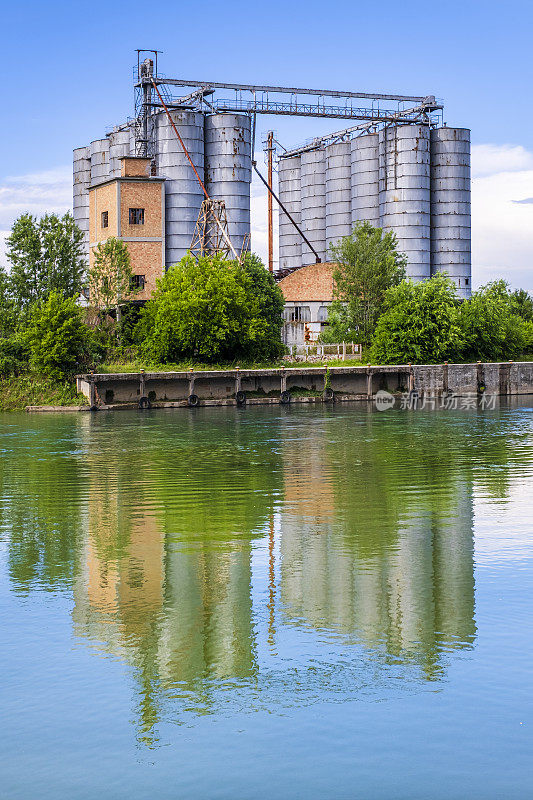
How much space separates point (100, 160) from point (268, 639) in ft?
255

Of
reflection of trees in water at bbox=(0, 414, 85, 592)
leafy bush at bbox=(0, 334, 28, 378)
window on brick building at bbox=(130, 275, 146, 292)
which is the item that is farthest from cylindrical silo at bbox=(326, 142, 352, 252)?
reflection of trees in water at bbox=(0, 414, 85, 592)

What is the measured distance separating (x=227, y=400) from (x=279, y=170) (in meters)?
46.8

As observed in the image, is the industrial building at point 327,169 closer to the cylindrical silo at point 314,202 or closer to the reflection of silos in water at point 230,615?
the cylindrical silo at point 314,202

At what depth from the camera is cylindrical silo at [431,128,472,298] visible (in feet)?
247

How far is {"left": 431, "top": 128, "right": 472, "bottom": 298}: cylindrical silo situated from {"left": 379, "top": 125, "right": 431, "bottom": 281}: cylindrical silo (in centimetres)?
106

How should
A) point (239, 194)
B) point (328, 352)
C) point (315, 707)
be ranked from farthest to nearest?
point (239, 194) → point (328, 352) → point (315, 707)

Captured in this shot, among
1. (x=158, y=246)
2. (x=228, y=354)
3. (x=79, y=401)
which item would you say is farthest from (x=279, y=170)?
(x=79, y=401)

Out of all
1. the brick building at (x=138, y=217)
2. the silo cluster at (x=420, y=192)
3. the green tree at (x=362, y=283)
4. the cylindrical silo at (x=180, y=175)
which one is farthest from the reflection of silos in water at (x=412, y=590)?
the silo cluster at (x=420, y=192)

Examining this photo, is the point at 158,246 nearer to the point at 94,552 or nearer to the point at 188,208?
the point at 188,208

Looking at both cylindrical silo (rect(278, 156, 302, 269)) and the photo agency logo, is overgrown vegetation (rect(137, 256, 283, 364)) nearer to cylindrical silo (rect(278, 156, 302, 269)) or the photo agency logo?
the photo agency logo

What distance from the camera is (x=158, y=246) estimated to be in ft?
216

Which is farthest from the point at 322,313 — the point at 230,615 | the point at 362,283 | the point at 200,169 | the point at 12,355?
the point at 230,615

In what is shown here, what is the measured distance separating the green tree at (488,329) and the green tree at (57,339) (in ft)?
76.2

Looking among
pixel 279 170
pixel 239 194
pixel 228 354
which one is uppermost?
pixel 279 170
